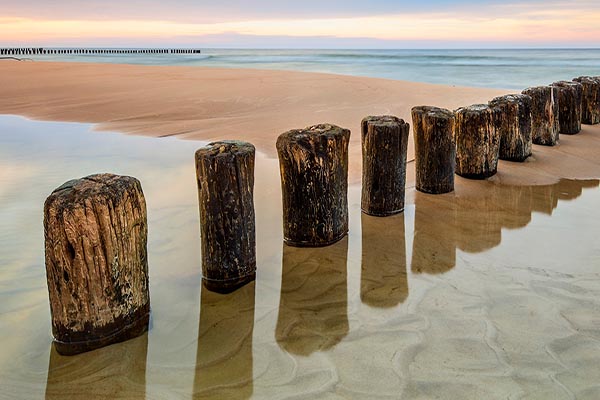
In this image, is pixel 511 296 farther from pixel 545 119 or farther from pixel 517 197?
pixel 545 119

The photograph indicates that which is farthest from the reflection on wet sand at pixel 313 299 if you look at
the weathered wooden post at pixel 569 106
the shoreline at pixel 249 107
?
the weathered wooden post at pixel 569 106

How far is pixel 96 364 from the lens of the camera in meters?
2.44

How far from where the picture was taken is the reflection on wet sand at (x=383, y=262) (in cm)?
315

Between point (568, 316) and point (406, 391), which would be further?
point (568, 316)

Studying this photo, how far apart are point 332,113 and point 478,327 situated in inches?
313

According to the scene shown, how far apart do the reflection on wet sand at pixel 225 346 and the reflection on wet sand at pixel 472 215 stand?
1.25 m

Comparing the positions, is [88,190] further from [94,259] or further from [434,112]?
[434,112]

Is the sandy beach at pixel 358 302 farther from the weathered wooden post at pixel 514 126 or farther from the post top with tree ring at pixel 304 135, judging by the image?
the post top with tree ring at pixel 304 135

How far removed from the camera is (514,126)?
6.05 meters

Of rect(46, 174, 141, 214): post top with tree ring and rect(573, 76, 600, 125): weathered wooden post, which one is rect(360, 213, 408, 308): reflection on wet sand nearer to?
rect(46, 174, 141, 214): post top with tree ring

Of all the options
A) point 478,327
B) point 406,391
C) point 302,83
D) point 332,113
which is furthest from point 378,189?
point 302,83

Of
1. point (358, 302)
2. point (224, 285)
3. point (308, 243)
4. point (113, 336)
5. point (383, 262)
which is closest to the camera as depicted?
point (113, 336)

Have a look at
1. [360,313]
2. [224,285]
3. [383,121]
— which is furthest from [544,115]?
[224,285]

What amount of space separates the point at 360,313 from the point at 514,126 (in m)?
4.03
